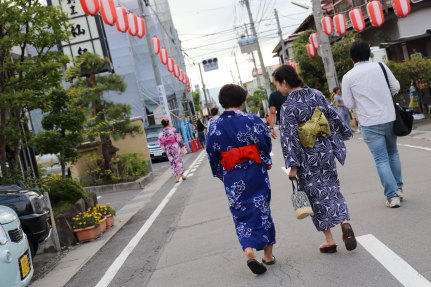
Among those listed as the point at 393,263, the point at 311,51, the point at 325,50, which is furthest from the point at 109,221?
the point at 311,51

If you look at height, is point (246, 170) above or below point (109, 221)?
above

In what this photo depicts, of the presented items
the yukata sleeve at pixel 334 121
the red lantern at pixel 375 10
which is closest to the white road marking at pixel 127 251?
the yukata sleeve at pixel 334 121

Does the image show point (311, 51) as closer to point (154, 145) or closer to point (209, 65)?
point (154, 145)

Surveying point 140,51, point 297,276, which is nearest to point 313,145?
point 297,276

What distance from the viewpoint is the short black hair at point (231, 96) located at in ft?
16.1

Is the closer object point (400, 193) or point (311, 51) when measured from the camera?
point (400, 193)

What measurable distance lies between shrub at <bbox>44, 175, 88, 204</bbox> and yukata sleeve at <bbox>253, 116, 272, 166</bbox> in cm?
590

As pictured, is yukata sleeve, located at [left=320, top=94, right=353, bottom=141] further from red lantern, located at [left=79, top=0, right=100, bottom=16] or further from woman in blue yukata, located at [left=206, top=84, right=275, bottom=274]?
red lantern, located at [left=79, top=0, right=100, bottom=16]

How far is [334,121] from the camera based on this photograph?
5074 millimetres

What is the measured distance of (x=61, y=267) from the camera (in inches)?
274

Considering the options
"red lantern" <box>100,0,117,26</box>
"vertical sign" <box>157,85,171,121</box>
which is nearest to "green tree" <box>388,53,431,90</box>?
"vertical sign" <box>157,85,171,121</box>

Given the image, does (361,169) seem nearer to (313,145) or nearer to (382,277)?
(313,145)

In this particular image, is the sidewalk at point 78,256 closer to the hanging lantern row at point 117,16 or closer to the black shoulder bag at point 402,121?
the black shoulder bag at point 402,121

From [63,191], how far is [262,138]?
607 cm
